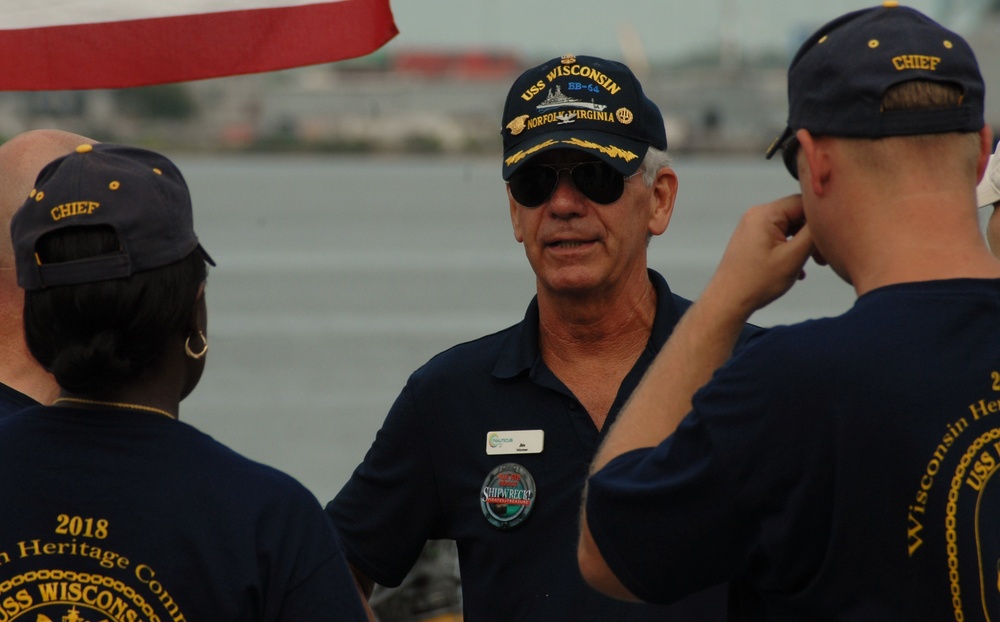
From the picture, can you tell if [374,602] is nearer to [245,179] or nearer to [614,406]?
[614,406]

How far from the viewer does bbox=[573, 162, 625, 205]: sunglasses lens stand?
3113mm

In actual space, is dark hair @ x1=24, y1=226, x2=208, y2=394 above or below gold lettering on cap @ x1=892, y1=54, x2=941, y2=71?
below

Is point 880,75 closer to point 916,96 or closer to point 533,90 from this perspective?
point 916,96

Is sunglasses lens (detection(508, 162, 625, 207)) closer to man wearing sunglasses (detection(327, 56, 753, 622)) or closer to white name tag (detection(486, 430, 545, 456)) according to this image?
man wearing sunglasses (detection(327, 56, 753, 622))

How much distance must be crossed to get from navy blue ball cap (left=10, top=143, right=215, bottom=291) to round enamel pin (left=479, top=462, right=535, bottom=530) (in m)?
1.06

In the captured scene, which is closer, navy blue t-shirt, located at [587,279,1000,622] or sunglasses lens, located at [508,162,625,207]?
navy blue t-shirt, located at [587,279,1000,622]

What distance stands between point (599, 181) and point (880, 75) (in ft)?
4.22

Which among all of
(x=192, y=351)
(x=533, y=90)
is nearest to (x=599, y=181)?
(x=533, y=90)

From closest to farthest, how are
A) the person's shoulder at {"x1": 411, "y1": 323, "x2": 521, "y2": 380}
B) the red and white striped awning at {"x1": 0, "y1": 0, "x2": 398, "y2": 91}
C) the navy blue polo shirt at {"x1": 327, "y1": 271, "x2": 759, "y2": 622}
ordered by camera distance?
the navy blue polo shirt at {"x1": 327, "y1": 271, "x2": 759, "y2": 622}
the person's shoulder at {"x1": 411, "y1": 323, "x2": 521, "y2": 380}
the red and white striped awning at {"x1": 0, "y1": 0, "x2": 398, "y2": 91}

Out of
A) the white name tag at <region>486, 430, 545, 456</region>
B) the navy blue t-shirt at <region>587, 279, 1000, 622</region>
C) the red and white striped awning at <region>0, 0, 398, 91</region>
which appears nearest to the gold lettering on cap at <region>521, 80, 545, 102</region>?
the red and white striped awning at <region>0, 0, 398, 91</region>

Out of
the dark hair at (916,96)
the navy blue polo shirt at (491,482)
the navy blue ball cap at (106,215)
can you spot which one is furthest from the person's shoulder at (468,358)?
the dark hair at (916,96)

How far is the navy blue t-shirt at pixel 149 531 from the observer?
Result: 188cm

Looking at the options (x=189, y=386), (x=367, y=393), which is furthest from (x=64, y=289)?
(x=367, y=393)

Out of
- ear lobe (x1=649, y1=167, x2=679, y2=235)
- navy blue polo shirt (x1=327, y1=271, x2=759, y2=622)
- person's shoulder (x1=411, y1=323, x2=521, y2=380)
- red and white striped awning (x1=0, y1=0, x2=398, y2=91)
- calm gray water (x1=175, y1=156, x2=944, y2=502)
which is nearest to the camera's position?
navy blue polo shirt (x1=327, y1=271, x2=759, y2=622)
